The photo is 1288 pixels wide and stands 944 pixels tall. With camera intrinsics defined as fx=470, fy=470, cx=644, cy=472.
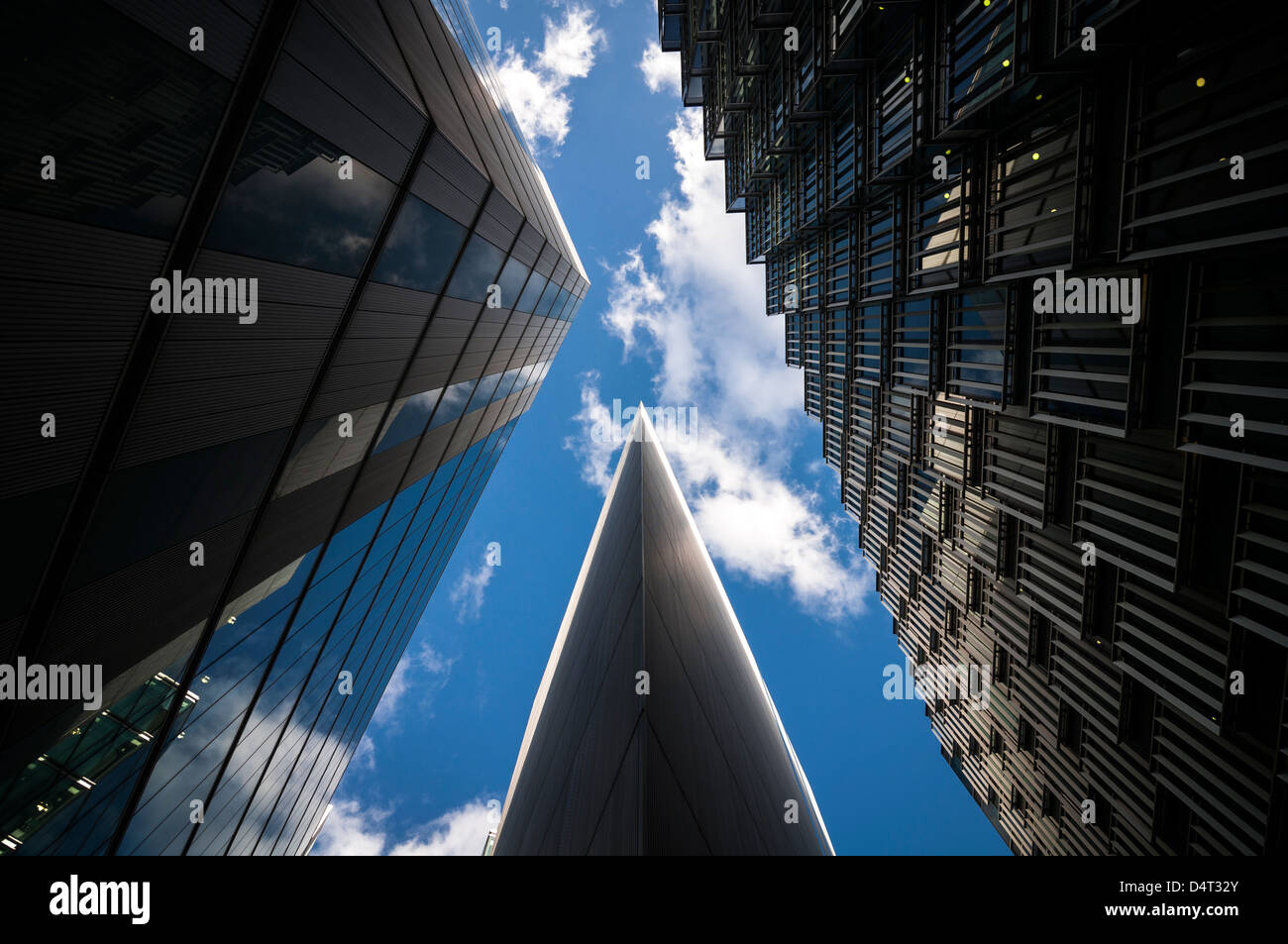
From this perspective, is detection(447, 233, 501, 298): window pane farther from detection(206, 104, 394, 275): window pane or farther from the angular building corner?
the angular building corner

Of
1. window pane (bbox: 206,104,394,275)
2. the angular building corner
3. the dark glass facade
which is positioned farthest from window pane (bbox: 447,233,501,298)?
the dark glass facade

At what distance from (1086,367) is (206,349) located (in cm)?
2209

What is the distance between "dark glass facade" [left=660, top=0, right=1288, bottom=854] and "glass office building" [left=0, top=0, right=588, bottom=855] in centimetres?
1671

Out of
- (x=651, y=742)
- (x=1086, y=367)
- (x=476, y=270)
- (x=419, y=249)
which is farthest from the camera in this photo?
(x=1086, y=367)

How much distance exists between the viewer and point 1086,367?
15227 mm

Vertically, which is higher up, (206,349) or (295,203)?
(295,203)

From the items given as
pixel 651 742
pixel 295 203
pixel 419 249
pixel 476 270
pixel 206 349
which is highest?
pixel 476 270

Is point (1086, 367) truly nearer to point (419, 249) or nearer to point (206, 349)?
point (419, 249)

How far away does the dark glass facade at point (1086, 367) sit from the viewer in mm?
10695

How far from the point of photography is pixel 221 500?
7.89 metres

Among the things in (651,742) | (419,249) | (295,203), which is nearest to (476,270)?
(419,249)

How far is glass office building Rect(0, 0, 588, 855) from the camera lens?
4586 millimetres

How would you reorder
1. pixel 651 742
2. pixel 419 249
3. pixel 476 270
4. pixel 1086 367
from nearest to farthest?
pixel 651 742
pixel 419 249
pixel 476 270
pixel 1086 367
